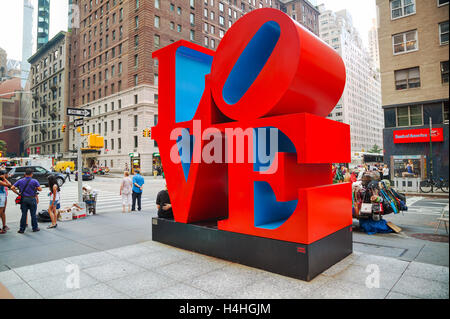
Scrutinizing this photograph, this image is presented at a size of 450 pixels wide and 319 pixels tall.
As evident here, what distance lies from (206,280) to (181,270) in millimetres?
682

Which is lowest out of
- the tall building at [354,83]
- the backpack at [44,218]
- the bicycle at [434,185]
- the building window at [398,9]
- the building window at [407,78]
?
the backpack at [44,218]

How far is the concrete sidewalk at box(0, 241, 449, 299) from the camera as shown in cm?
398

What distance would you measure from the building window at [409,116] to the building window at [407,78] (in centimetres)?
162

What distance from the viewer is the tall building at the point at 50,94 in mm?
65375

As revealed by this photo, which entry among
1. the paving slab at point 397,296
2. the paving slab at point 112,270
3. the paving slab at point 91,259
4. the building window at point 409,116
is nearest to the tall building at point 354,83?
the building window at point 409,116

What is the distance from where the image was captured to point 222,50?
579 cm

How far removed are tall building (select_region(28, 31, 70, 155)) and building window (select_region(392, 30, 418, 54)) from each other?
65300mm

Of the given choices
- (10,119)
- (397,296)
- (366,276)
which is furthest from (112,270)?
(10,119)

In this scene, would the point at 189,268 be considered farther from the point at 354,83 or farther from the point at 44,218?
the point at 354,83

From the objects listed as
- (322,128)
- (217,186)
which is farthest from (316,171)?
(217,186)

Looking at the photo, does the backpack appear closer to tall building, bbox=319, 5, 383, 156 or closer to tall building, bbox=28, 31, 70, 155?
tall building, bbox=28, 31, 70, 155

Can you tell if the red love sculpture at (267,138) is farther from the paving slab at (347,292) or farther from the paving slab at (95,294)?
the paving slab at (95,294)

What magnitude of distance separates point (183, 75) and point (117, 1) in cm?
4874
